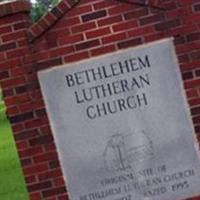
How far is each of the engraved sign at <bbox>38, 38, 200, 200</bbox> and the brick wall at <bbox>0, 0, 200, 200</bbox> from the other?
0.09 meters

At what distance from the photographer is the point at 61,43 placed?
7078 mm

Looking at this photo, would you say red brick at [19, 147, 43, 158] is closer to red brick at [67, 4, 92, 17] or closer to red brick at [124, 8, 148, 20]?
red brick at [67, 4, 92, 17]

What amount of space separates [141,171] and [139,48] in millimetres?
1093

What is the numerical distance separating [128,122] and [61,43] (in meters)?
0.93

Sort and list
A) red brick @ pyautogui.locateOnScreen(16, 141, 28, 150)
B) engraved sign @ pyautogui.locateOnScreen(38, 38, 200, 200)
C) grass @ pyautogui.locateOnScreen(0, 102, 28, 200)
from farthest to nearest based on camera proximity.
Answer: grass @ pyautogui.locateOnScreen(0, 102, 28, 200) → red brick @ pyautogui.locateOnScreen(16, 141, 28, 150) → engraved sign @ pyautogui.locateOnScreen(38, 38, 200, 200)

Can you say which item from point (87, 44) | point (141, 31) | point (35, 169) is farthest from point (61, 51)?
point (35, 169)

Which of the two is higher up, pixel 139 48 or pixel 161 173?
pixel 139 48

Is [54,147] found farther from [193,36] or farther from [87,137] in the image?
[193,36]

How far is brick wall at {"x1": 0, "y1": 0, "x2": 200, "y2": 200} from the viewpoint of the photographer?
7.03m

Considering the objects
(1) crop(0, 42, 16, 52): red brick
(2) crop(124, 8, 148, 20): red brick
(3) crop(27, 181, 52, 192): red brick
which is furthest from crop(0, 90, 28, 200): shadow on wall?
(2) crop(124, 8, 148, 20): red brick

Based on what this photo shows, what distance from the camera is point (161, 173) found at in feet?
23.1

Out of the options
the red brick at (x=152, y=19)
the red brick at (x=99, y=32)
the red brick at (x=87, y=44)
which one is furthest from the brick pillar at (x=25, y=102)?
the red brick at (x=152, y=19)

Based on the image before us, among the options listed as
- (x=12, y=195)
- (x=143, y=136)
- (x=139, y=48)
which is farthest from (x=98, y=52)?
(x=12, y=195)

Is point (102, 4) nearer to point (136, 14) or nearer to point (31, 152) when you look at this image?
point (136, 14)
